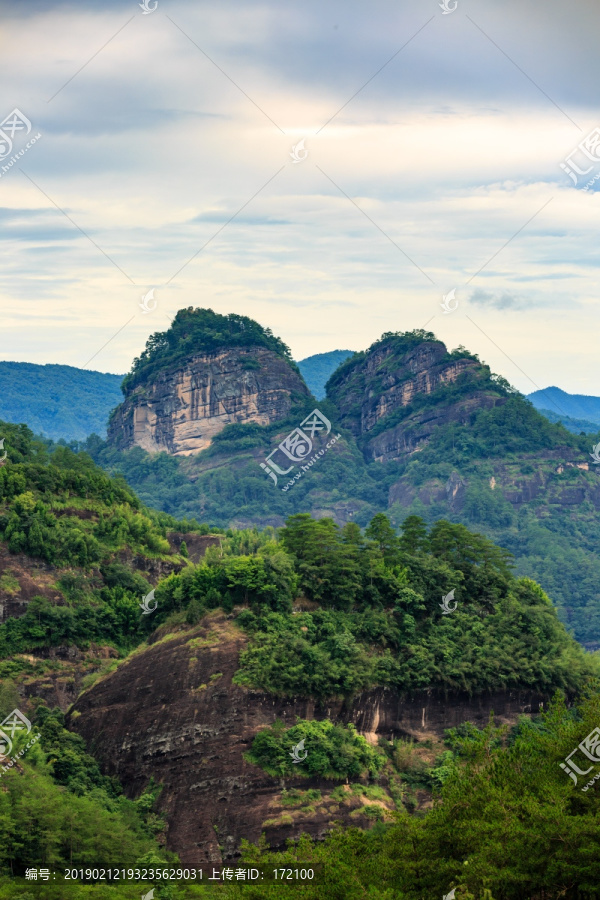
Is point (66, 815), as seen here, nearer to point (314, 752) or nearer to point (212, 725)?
point (212, 725)

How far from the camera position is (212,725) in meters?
51.1

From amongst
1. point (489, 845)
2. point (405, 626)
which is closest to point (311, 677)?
point (405, 626)

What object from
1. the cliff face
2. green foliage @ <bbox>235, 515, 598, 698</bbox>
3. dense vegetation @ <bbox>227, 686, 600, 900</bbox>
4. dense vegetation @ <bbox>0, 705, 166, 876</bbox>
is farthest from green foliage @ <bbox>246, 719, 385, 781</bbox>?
the cliff face

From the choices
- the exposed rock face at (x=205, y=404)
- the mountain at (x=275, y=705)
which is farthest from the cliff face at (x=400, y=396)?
the mountain at (x=275, y=705)

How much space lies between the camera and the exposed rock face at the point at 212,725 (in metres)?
48.4

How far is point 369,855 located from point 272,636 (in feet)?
62.3

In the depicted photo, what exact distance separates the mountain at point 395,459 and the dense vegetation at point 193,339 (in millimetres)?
400

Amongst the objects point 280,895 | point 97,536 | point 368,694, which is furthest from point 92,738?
point 280,895

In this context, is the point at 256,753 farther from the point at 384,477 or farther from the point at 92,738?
the point at 384,477

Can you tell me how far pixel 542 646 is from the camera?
190ft

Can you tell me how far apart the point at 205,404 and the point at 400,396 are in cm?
2843

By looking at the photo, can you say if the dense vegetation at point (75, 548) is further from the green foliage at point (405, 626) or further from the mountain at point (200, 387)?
the mountain at point (200, 387)

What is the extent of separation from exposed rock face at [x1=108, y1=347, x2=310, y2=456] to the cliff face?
49.1 feet

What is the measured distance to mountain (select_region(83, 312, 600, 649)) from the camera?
520 feet
